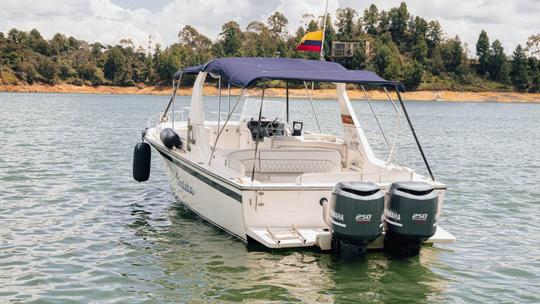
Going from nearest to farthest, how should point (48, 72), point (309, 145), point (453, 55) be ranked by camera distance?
1. point (309, 145)
2. point (48, 72)
3. point (453, 55)

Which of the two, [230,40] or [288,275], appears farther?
[230,40]

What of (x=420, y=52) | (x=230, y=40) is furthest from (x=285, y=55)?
(x=420, y=52)


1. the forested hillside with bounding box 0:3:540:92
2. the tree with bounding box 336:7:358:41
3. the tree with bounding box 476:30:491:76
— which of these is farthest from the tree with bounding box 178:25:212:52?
the tree with bounding box 476:30:491:76

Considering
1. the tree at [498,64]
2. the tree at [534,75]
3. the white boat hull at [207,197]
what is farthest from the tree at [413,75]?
the white boat hull at [207,197]

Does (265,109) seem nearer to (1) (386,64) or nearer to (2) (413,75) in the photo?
(2) (413,75)

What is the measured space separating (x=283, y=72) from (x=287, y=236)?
2212 mm

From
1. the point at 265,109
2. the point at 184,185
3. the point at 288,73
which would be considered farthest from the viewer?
the point at 265,109

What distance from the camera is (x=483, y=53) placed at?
124m

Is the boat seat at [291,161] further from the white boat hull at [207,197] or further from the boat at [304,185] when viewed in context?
the white boat hull at [207,197]

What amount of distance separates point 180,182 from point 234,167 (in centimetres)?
202

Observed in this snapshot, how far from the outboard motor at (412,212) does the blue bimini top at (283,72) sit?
5.24ft

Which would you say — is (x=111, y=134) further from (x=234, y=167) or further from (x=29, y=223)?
(x=234, y=167)

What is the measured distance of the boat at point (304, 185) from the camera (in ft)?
23.4

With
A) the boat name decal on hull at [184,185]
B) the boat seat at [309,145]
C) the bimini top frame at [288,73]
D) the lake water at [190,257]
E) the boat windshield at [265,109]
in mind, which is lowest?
the lake water at [190,257]
